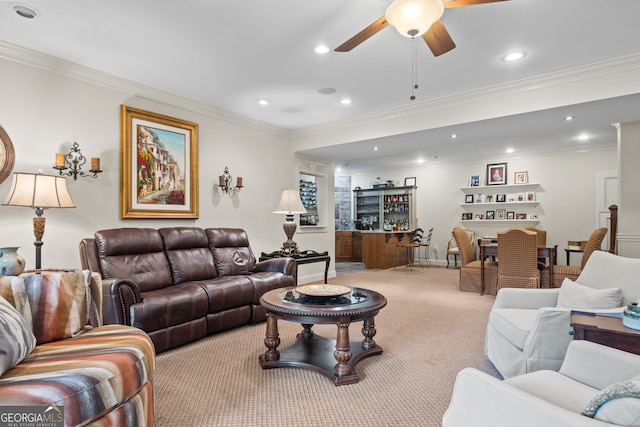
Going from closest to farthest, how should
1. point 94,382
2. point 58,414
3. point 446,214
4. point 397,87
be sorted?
point 58,414, point 94,382, point 397,87, point 446,214

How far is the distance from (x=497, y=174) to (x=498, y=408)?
305 inches

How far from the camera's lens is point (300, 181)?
262 inches

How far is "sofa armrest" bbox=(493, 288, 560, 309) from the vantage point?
2.62m

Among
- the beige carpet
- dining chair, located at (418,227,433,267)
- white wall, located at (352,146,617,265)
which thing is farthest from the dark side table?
white wall, located at (352,146,617,265)

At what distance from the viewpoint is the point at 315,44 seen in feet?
10.2

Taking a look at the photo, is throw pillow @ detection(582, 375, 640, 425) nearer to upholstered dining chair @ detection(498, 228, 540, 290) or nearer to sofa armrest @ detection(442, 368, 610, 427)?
sofa armrest @ detection(442, 368, 610, 427)

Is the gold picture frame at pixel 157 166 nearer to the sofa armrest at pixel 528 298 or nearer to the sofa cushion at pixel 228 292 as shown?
the sofa cushion at pixel 228 292

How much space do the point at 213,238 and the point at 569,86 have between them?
423cm

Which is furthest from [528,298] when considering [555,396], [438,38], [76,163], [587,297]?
[76,163]

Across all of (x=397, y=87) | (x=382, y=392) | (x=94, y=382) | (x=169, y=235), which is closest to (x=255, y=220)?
(x=169, y=235)

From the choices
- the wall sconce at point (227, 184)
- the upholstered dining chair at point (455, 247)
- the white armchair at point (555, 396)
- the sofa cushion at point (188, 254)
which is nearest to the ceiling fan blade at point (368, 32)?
the white armchair at point (555, 396)

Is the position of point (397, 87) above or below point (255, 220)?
above

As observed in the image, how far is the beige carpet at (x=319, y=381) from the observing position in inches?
77.1

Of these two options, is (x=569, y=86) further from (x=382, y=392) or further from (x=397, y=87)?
(x=382, y=392)
